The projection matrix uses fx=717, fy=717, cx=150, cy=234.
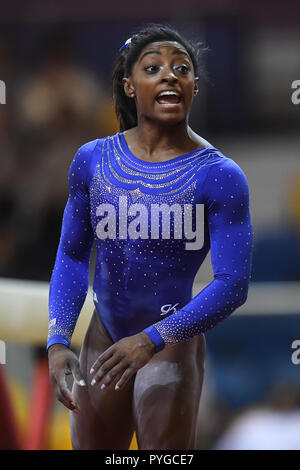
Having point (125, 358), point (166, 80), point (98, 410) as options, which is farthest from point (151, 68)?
point (98, 410)

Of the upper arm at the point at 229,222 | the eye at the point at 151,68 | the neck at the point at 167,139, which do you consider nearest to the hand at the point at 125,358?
the upper arm at the point at 229,222

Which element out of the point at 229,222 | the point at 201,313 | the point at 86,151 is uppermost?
the point at 86,151

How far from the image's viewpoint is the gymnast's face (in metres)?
0.99

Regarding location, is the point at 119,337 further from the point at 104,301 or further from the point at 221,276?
the point at 221,276

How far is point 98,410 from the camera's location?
3.56 feet

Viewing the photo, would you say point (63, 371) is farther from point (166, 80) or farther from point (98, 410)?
point (166, 80)

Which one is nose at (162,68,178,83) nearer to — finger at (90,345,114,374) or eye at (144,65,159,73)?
eye at (144,65,159,73)

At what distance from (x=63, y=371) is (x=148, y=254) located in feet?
0.67

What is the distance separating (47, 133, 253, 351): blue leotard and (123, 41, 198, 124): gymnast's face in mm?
66

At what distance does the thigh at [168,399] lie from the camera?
1044 mm

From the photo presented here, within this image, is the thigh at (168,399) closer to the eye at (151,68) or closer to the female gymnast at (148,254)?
the female gymnast at (148,254)
